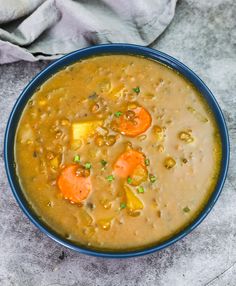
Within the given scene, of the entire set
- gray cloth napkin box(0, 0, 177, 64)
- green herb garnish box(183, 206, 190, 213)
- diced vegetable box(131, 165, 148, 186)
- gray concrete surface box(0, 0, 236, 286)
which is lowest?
gray concrete surface box(0, 0, 236, 286)

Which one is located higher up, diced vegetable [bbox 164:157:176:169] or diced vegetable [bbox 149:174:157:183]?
diced vegetable [bbox 164:157:176:169]

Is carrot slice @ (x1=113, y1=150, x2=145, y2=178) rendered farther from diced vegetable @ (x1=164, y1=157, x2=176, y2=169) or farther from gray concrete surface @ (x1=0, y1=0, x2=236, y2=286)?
gray concrete surface @ (x1=0, y1=0, x2=236, y2=286)

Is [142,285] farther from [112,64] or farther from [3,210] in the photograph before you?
[112,64]

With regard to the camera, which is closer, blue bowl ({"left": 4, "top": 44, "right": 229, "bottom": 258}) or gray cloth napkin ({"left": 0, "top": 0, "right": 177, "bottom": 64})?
blue bowl ({"left": 4, "top": 44, "right": 229, "bottom": 258})

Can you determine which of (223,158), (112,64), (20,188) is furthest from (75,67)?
(223,158)

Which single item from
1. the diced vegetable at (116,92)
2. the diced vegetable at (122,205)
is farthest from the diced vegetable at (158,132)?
the diced vegetable at (122,205)

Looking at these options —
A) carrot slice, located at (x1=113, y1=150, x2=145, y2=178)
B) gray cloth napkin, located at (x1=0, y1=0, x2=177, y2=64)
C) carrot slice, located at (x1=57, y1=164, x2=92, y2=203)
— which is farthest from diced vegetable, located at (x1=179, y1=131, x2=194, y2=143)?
gray cloth napkin, located at (x1=0, y1=0, x2=177, y2=64)

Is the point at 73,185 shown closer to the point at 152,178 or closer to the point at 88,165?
the point at 88,165
